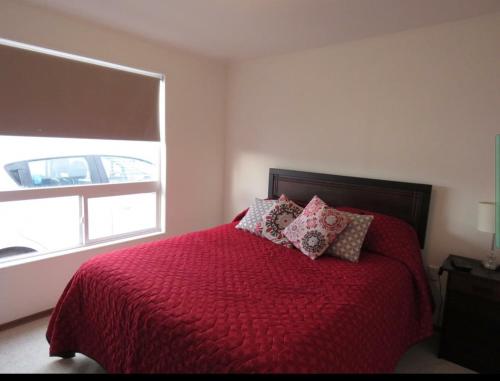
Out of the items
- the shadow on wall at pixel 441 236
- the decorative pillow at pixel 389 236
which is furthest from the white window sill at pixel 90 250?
the shadow on wall at pixel 441 236

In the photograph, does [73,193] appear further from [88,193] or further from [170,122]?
[170,122]

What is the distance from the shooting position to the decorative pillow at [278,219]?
2.46 meters

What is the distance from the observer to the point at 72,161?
2.62m

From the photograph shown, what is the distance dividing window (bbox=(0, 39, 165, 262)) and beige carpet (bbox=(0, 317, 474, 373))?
62 cm

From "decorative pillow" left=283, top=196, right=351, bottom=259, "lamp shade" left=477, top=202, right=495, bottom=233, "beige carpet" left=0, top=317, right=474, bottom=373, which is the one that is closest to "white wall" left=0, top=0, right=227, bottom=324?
"beige carpet" left=0, top=317, right=474, bottom=373

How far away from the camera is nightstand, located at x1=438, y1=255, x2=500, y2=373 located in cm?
190

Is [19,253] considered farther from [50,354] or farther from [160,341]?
[160,341]

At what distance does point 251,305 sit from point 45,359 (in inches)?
60.6

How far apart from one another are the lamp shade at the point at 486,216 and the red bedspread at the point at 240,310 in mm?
442

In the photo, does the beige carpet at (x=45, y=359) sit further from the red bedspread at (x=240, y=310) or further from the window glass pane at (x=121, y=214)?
the window glass pane at (x=121, y=214)

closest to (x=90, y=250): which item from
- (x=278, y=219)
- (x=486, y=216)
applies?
(x=278, y=219)

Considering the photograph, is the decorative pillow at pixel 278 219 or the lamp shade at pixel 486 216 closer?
the lamp shade at pixel 486 216

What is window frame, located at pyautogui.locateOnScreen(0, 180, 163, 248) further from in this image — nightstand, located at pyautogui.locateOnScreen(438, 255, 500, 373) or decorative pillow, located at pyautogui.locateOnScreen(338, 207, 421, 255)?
nightstand, located at pyautogui.locateOnScreen(438, 255, 500, 373)

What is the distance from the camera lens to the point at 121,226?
119 inches
